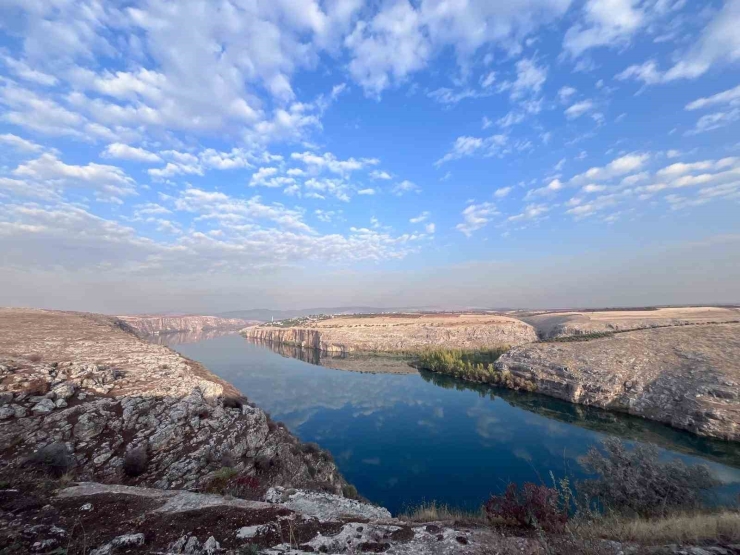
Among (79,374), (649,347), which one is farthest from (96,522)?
(649,347)

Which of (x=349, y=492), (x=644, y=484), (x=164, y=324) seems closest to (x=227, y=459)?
(x=349, y=492)

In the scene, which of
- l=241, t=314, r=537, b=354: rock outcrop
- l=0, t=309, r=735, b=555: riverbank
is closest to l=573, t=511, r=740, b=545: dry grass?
l=0, t=309, r=735, b=555: riverbank

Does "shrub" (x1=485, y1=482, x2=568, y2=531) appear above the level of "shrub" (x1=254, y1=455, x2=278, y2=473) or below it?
above

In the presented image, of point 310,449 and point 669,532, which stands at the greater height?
point 669,532

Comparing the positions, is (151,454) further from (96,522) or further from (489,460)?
(489,460)

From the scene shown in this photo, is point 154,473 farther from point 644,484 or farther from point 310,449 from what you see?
point 644,484

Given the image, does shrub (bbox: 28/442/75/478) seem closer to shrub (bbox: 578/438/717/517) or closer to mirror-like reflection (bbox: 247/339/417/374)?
shrub (bbox: 578/438/717/517)

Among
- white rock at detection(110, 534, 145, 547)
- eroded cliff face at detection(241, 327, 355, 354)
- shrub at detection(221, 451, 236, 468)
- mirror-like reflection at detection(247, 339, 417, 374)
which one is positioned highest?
white rock at detection(110, 534, 145, 547)
